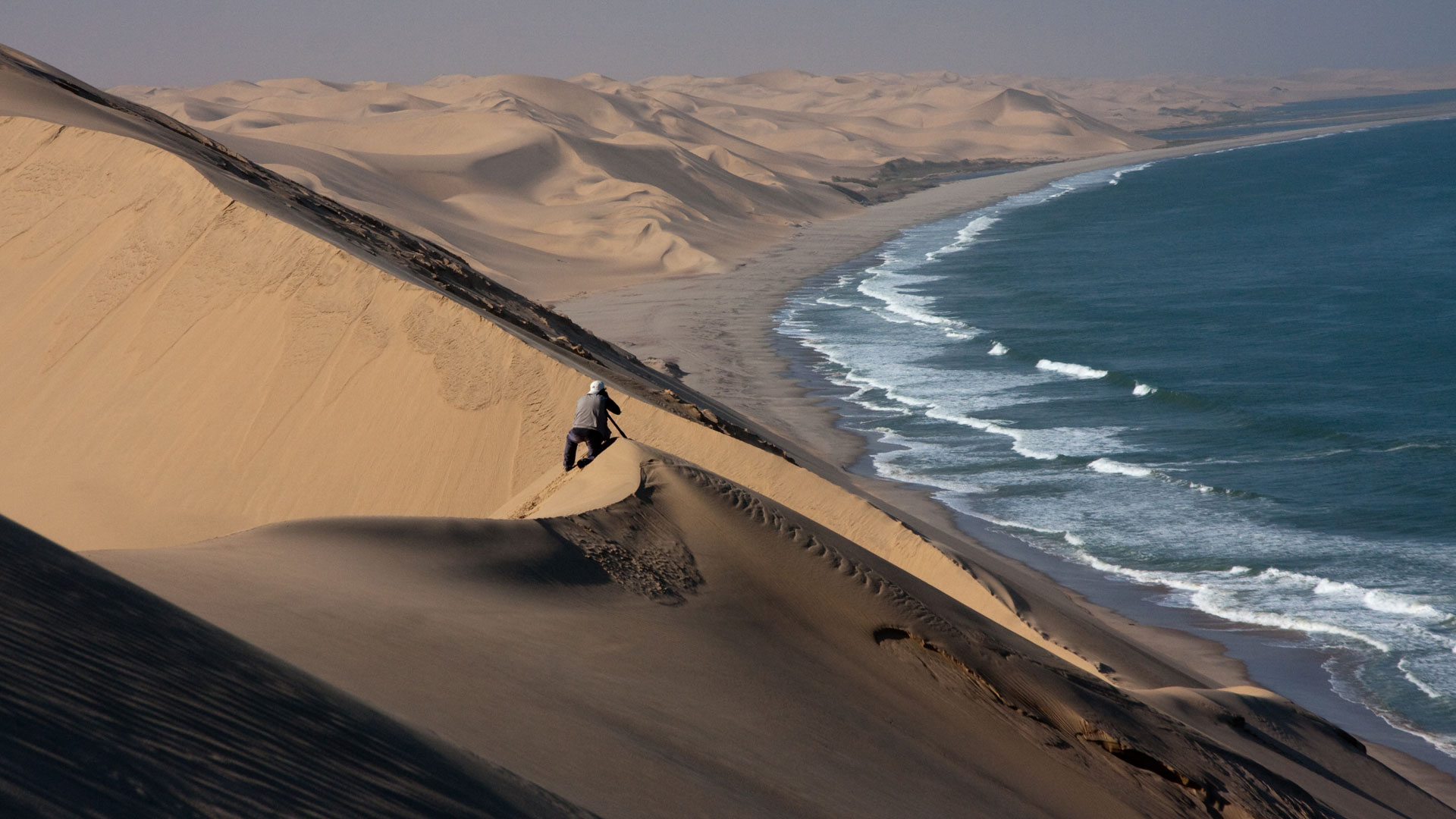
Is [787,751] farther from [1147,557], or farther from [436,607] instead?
[1147,557]

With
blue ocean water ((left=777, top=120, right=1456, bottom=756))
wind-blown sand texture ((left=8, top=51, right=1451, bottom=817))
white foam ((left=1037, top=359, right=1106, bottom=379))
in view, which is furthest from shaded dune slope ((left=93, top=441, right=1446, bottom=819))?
white foam ((left=1037, top=359, right=1106, bottom=379))

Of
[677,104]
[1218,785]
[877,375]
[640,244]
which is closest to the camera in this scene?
[1218,785]

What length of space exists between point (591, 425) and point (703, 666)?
3696 mm

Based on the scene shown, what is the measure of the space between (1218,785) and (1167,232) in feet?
162

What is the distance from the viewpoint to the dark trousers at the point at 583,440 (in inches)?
371

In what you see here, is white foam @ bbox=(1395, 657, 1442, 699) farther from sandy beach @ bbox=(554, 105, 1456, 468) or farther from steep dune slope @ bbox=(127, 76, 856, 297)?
steep dune slope @ bbox=(127, 76, 856, 297)

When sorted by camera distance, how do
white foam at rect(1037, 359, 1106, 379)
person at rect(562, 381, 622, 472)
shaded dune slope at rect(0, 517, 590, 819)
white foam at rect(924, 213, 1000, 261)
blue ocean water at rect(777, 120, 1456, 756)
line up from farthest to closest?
white foam at rect(924, 213, 1000, 261) < white foam at rect(1037, 359, 1106, 379) < blue ocean water at rect(777, 120, 1456, 756) < person at rect(562, 381, 622, 472) < shaded dune slope at rect(0, 517, 590, 819)

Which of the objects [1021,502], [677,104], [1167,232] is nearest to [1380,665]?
[1021,502]

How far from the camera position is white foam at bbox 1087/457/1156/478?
19266 millimetres

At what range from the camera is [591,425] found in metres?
9.38

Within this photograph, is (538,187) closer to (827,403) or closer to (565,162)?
(565,162)

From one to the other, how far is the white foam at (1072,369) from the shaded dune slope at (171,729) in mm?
24089

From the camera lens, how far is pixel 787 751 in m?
5.36

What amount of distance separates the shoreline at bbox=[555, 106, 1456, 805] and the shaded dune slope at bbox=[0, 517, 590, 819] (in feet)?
33.2
